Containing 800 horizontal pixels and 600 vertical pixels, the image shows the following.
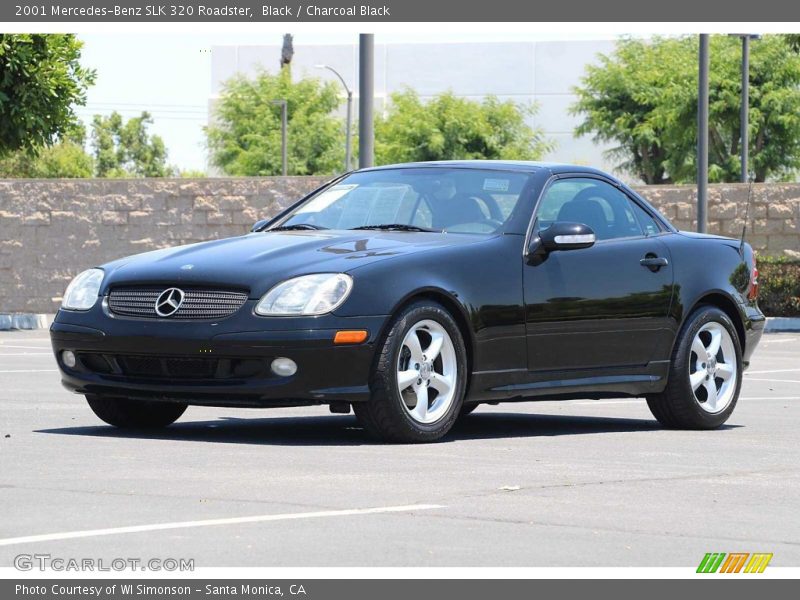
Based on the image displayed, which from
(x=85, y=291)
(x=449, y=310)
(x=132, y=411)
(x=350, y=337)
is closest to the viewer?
(x=350, y=337)

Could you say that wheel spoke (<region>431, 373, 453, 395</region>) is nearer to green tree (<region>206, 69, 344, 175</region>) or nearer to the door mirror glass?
the door mirror glass

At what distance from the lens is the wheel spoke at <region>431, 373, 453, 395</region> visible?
948 centimetres

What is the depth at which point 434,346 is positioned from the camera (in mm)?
9453

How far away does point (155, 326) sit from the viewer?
931 cm

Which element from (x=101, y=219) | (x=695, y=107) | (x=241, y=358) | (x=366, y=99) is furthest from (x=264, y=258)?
(x=695, y=107)

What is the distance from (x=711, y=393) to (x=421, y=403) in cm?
261

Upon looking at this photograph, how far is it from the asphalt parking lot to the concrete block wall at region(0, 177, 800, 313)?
15.9 metres

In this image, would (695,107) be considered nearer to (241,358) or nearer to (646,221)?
(646,221)

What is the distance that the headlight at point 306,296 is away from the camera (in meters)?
9.11

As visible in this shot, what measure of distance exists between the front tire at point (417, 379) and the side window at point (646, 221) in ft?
6.79

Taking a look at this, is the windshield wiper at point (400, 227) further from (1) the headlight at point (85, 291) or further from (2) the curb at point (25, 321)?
(2) the curb at point (25, 321)

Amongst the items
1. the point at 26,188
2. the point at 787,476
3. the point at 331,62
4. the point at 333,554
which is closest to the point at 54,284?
the point at 26,188

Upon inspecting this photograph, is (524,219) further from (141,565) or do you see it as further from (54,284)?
(54,284)

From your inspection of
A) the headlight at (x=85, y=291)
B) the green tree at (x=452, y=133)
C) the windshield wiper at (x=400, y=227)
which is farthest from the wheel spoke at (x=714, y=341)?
the green tree at (x=452, y=133)
